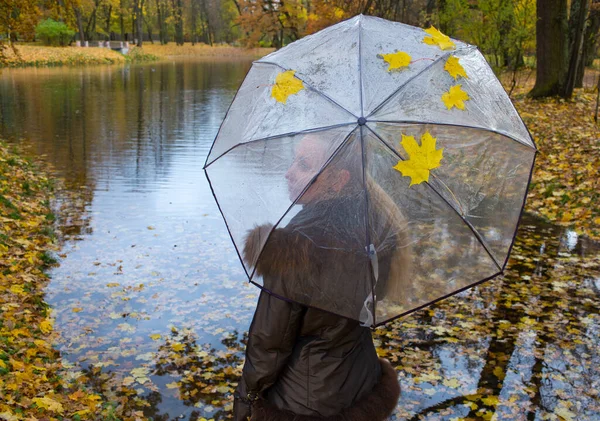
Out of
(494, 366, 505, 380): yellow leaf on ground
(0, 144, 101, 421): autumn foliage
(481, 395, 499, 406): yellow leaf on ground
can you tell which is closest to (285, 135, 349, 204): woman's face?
(0, 144, 101, 421): autumn foliage

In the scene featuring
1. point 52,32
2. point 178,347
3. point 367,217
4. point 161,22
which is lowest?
Answer: point 178,347

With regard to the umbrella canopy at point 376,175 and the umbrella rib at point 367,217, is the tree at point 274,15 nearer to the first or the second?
the umbrella canopy at point 376,175

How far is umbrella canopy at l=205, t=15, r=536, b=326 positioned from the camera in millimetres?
2312

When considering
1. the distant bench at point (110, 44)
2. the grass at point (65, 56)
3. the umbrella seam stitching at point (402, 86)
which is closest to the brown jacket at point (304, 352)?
the umbrella seam stitching at point (402, 86)

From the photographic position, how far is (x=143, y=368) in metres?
5.16

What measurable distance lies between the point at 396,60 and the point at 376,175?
482mm

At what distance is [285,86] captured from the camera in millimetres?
2504

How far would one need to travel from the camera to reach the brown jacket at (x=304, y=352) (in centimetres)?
233

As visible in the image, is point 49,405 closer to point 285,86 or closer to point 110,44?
point 285,86

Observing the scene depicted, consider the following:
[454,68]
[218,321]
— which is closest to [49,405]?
[218,321]

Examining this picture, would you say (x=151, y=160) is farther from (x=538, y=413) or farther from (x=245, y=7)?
(x=245, y=7)

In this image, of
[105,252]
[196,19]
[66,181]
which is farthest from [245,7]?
[105,252]

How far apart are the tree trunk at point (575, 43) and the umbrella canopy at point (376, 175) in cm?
1550

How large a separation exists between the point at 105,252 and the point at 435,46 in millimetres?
6218
